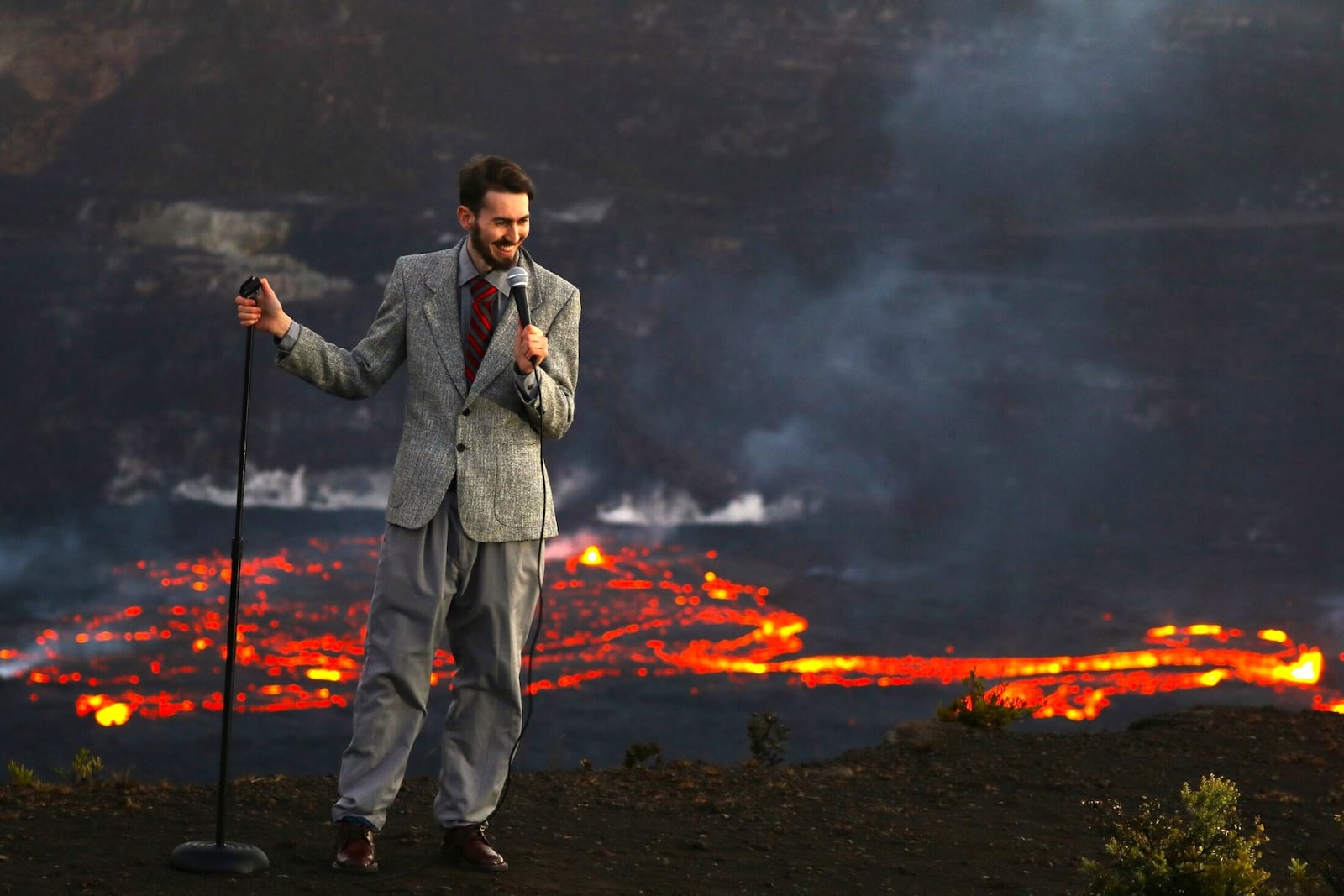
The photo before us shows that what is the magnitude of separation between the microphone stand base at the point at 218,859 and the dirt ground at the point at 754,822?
0.04 metres

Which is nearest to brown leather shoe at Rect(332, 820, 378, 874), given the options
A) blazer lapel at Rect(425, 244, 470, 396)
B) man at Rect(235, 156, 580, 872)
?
man at Rect(235, 156, 580, 872)

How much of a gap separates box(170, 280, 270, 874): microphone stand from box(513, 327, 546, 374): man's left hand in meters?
0.85

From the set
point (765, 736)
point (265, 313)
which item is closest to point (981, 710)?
point (765, 736)

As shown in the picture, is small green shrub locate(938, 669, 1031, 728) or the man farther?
small green shrub locate(938, 669, 1031, 728)

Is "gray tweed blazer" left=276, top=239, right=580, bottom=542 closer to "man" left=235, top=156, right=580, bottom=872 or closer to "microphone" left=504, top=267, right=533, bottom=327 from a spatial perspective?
"man" left=235, top=156, right=580, bottom=872

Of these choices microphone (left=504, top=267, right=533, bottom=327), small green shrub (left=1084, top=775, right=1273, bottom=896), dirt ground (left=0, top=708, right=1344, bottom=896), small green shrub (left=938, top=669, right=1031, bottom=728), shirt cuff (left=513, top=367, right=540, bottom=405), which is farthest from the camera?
small green shrub (left=938, top=669, right=1031, bottom=728)

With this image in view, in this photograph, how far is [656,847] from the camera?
5578 mm

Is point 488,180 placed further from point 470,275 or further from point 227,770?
point 227,770

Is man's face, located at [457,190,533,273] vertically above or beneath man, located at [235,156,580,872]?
above

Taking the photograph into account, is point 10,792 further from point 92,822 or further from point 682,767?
point 682,767

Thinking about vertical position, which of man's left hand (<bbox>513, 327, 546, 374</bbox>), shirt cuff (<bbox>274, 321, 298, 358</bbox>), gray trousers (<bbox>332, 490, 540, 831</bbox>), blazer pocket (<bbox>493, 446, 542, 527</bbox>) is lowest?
gray trousers (<bbox>332, 490, 540, 831</bbox>)

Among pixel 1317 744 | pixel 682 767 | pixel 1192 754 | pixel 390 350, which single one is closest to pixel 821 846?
pixel 682 767

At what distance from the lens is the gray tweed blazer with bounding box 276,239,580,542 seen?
461cm

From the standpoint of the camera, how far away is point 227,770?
14.9 ft
